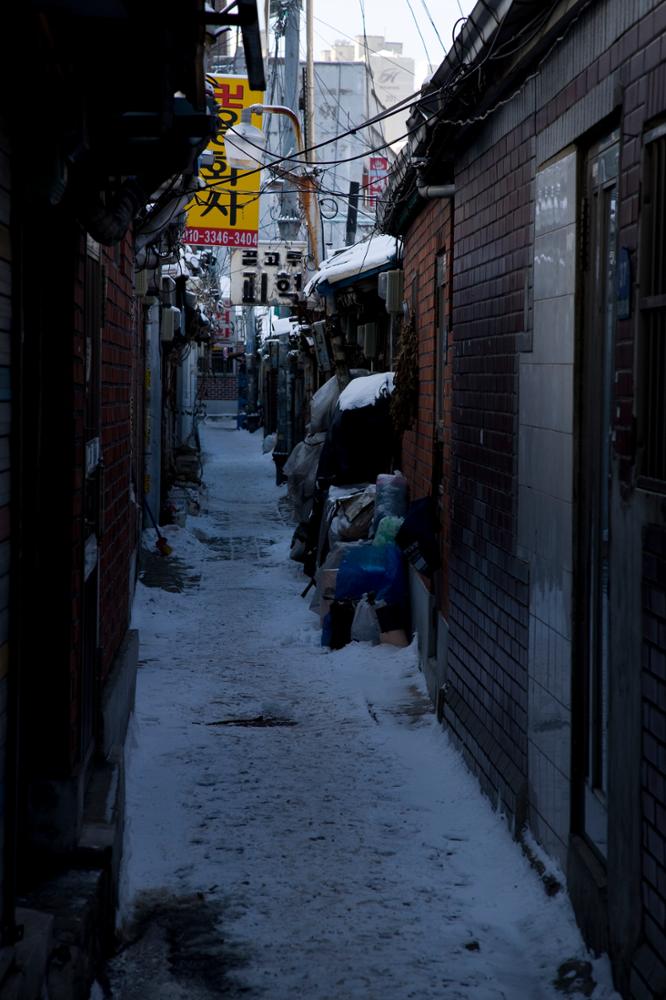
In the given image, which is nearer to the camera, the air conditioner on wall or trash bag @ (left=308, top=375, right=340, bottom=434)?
the air conditioner on wall

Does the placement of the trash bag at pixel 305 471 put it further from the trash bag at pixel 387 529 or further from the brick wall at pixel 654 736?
the brick wall at pixel 654 736

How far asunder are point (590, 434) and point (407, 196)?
5.83 metres

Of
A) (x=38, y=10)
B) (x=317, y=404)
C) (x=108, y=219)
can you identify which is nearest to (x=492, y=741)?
(x=108, y=219)

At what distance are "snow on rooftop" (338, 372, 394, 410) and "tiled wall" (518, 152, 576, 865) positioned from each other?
22.8 ft

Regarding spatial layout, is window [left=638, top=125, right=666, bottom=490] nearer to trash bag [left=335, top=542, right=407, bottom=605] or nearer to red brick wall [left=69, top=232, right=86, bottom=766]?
red brick wall [left=69, top=232, right=86, bottom=766]

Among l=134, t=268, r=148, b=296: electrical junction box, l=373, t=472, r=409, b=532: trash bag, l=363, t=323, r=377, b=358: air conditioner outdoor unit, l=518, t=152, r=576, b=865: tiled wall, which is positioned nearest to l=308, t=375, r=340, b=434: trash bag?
l=363, t=323, r=377, b=358: air conditioner outdoor unit

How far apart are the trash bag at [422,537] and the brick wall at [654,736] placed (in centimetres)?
516

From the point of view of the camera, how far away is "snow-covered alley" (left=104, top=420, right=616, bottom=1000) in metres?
4.95

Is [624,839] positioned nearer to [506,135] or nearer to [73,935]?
[73,935]

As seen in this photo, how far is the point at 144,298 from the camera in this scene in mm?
14680

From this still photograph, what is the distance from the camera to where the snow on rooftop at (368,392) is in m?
13.1

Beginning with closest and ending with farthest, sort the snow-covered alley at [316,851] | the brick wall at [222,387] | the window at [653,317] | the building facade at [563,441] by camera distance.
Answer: the window at [653,317]
the building facade at [563,441]
the snow-covered alley at [316,851]
the brick wall at [222,387]

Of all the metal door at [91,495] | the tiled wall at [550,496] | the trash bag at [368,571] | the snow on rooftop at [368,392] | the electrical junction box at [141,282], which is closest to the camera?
the tiled wall at [550,496]

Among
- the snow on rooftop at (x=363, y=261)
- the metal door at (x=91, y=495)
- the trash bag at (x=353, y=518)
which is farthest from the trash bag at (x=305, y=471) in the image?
A: the metal door at (x=91, y=495)
